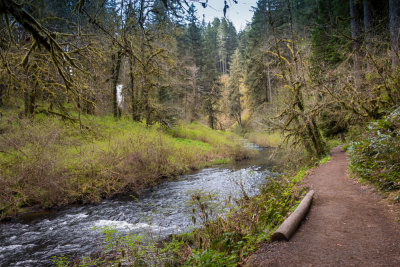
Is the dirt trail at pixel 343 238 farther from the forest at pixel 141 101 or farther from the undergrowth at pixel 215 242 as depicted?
the forest at pixel 141 101

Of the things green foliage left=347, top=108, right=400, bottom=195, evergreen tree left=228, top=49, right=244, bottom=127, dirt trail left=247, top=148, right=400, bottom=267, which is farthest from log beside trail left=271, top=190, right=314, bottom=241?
evergreen tree left=228, top=49, right=244, bottom=127

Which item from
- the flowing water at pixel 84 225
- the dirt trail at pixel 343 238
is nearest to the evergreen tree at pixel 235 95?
the flowing water at pixel 84 225

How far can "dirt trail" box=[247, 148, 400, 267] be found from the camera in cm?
342

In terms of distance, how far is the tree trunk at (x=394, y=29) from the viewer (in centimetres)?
888

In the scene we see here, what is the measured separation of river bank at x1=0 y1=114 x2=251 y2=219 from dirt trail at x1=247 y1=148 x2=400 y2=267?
8.28m

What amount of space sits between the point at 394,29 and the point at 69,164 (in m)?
14.7

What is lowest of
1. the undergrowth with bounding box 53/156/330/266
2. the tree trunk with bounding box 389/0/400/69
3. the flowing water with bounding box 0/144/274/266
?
the flowing water with bounding box 0/144/274/266

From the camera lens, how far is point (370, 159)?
6.82 meters

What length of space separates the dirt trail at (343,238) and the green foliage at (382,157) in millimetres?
500

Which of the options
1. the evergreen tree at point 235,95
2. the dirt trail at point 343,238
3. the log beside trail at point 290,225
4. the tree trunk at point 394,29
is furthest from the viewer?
the evergreen tree at point 235,95

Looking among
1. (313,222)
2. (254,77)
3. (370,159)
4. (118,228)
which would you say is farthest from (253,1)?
(254,77)

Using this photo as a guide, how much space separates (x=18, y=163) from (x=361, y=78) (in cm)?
1573

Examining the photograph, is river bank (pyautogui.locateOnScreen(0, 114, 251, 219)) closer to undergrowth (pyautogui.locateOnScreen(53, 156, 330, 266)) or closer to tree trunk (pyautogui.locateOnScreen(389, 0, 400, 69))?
undergrowth (pyautogui.locateOnScreen(53, 156, 330, 266))

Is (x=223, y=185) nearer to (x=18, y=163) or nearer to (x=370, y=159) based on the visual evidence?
(x=370, y=159)
